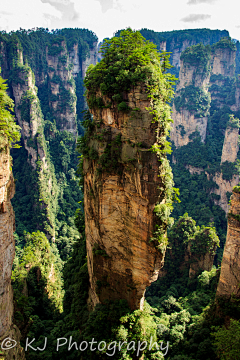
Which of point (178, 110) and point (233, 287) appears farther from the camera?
point (178, 110)

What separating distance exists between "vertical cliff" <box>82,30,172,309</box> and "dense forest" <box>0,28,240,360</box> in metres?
0.27

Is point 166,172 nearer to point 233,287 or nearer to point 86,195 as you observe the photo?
point 86,195

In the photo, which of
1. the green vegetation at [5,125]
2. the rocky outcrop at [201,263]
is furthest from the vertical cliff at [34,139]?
the green vegetation at [5,125]

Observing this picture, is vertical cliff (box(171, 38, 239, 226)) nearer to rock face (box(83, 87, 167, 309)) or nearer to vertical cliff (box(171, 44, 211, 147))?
vertical cliff (box(171, 44, 211, 147))

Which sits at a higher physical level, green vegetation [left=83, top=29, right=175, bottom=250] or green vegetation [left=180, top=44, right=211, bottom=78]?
green vegetation [left=180, top=44, right=211, bottom=78]

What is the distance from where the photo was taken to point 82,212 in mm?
38219

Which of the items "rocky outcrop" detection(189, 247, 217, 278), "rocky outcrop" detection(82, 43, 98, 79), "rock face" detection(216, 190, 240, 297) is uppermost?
"rocky outcrop" detection(82, 43, 98, 79)

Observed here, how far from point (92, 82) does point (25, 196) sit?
1804 inches

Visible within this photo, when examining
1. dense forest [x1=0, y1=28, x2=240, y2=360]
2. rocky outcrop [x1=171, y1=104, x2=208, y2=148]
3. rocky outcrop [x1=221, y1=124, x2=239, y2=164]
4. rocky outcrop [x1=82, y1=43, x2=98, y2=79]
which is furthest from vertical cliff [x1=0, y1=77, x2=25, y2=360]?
rocky outcrop [x1=82, y1=43, x2=98, y2=79]

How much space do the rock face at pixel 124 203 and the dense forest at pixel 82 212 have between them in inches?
21.0

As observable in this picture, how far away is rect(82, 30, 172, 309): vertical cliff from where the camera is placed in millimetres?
14992

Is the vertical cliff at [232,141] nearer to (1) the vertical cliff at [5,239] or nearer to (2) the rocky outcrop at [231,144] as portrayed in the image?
(2) the rocky outcrop at [231,144]

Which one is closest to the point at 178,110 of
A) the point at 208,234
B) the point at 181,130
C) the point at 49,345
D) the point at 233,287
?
the point at 181,130

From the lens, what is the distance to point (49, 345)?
2122 centimetres
